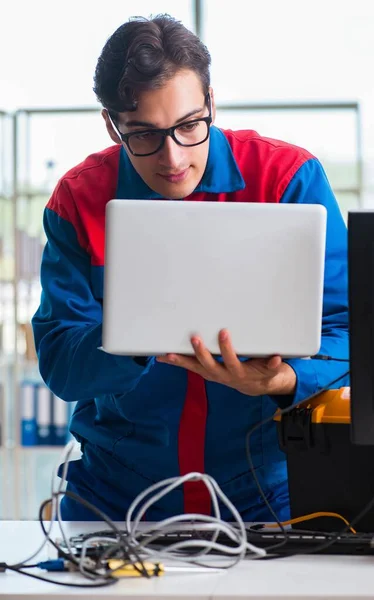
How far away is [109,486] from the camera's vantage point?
175 centimetres

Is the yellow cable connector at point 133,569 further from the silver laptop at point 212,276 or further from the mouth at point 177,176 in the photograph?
the mouth at point 177,176

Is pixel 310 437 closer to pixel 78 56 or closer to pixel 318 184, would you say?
pixel 318 184

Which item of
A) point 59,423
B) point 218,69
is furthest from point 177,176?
point 218,69

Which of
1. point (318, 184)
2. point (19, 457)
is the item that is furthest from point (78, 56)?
point (318, 184)

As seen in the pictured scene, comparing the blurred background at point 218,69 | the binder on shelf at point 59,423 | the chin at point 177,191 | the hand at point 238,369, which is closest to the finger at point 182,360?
the hand at point 238,369

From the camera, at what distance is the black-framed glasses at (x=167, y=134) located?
1626 millimetres

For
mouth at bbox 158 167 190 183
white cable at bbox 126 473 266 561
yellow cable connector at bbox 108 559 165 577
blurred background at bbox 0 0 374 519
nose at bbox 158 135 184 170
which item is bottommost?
yellow cable connector at bbox 108 559 165 577

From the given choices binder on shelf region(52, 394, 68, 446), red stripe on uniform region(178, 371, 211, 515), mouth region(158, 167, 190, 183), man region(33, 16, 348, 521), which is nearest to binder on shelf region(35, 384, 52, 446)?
binder on shelf region(52, 394, 68, 446)

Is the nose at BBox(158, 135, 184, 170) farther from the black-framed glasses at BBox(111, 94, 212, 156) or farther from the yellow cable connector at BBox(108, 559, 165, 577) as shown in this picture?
the yellow cable connector at BBox(108, 559, 165, 577)

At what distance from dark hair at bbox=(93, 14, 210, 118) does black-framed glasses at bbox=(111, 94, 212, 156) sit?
0.05m

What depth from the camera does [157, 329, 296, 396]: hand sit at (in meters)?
1.32

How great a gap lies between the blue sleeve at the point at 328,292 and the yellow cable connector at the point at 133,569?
38 cm

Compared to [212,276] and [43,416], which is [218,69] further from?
[212,276]

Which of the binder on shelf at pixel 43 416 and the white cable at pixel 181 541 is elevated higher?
the white cable at pixel 181 541
